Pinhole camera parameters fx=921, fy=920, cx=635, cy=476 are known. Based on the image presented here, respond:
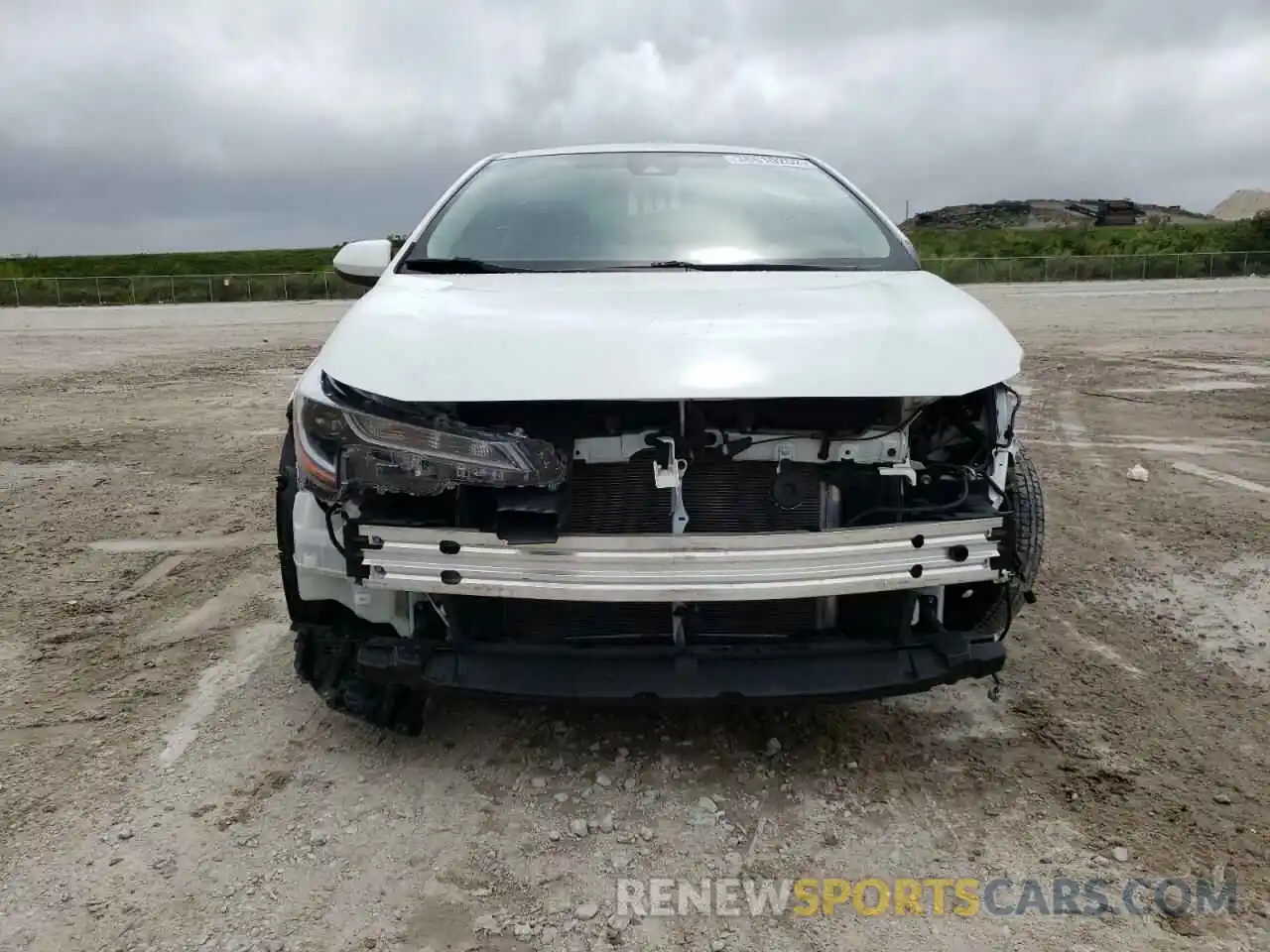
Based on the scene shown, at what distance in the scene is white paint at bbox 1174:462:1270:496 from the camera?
5.00 metres

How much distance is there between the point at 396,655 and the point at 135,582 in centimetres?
228

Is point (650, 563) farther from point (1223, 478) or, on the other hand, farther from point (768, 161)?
point (1223, 478)

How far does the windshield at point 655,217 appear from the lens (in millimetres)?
3070

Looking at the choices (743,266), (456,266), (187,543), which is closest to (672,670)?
(743,266)

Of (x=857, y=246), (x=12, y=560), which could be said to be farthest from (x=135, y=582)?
(x=857, y=246)

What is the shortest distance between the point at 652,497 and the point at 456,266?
4.01ft

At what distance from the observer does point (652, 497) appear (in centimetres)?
229

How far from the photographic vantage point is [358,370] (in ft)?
7.19

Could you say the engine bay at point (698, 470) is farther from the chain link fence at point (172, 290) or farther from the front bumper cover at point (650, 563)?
the chain link fence at point (172, 290)

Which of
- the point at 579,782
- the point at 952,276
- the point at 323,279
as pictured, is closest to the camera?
the point at 579,782

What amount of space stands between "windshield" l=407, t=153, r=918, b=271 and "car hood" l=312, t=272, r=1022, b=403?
16.1 inches

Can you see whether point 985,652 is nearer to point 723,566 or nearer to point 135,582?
point 723,566

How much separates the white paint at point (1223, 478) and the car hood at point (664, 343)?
134 inches

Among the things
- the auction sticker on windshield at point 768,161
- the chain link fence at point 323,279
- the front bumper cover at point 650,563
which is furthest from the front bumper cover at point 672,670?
the chain link fence at point 323,279
